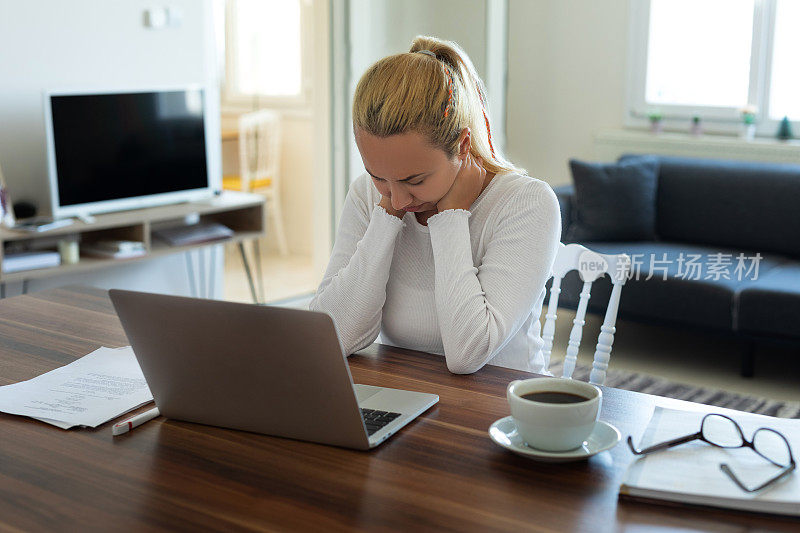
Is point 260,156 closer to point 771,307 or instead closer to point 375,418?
point 771,307

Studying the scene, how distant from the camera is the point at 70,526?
92 cm

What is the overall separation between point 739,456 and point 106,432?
0.79 metres

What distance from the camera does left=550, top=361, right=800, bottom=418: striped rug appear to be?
121 inches

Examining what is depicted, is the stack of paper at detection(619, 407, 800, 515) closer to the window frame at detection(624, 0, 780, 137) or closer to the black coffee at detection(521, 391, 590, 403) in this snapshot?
the black coffee at detection(521, 391, 590, 403)

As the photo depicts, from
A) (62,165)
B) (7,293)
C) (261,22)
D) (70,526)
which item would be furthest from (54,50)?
(70,526)

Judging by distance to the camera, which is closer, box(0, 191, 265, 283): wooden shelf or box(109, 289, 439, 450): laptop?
box(109, 289, 439, 450): laptop

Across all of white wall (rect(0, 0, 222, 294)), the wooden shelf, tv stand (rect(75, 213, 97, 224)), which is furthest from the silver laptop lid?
white wall (rect(0, 0, 222, 294))

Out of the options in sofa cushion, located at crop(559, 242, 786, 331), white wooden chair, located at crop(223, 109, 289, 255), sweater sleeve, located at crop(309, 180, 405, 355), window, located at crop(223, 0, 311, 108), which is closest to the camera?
sweater sleeve, located at crop(309, 180, 405, 355)

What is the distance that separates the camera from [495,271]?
1.50 m

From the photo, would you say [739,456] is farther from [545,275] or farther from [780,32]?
[780,32]

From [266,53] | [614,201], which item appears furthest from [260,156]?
[614,201]

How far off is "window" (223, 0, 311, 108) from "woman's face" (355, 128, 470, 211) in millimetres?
3944

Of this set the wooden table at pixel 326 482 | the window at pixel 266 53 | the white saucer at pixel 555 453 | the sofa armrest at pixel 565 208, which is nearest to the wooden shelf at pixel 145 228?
the sofa armrest at pixel 565 208

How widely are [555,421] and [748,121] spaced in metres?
3.57
